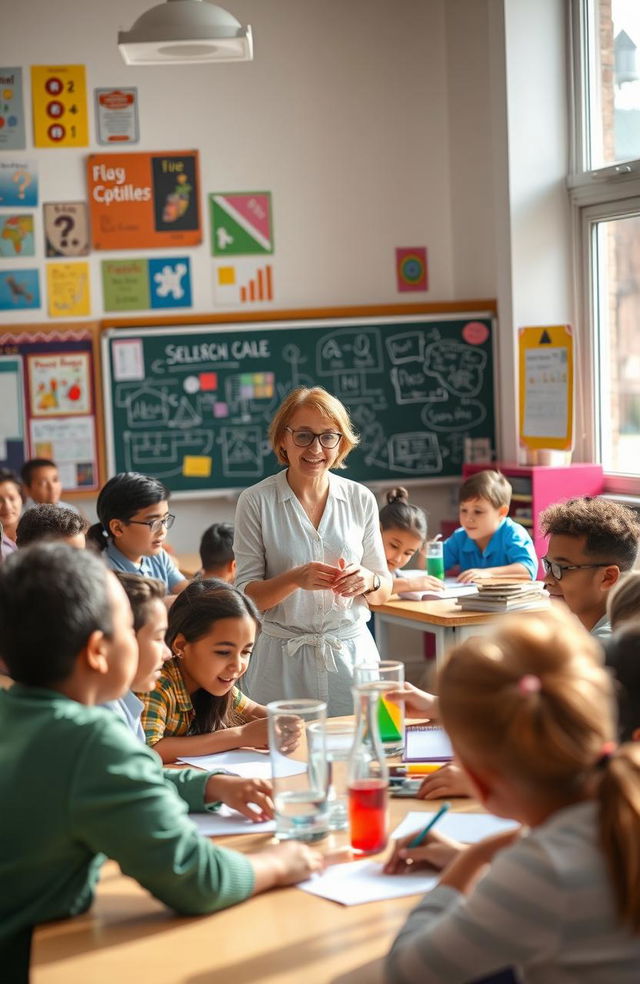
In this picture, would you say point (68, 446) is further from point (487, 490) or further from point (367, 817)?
point (367, 817)

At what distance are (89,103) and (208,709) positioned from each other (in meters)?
4.62

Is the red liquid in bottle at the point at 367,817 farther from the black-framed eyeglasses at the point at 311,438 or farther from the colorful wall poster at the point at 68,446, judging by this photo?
the colorful wall poster at the point at 68,446

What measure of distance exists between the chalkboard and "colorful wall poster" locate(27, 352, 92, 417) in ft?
0.42

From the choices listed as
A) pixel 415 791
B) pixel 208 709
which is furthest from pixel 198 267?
pixel 415 791

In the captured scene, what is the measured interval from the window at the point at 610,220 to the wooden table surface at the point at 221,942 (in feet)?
14.2

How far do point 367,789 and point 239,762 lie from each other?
589mm

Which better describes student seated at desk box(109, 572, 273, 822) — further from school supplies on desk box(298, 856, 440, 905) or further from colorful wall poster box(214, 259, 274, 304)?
colorful wall poster box(214, 259, 274, 304)

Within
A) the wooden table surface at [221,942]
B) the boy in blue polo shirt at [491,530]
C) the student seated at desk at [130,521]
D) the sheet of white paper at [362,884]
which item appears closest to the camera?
the wooden table surface at [221,942]

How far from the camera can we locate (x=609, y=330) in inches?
235

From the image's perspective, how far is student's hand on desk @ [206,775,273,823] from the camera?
6.53 ft

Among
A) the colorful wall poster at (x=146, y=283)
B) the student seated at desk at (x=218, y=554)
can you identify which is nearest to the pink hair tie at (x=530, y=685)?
the student seated at desk at (x=218, y=554)

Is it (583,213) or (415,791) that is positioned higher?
(583,213)

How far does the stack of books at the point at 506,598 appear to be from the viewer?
432 cm

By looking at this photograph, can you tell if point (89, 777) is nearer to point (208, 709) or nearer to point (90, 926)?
point (90, 926)
